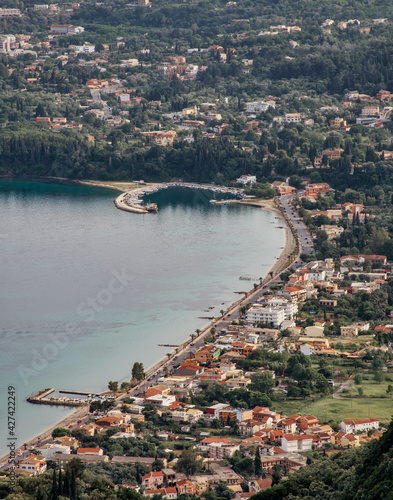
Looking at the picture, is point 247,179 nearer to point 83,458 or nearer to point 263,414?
point 263,414

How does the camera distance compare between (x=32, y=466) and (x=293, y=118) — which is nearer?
(x=32, y=466)

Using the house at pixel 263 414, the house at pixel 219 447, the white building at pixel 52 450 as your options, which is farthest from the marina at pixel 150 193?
the white building at pixel 52 450

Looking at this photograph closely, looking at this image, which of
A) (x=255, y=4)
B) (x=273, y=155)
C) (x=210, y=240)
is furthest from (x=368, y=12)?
(x=210, y=240)

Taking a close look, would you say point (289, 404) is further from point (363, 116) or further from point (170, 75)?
point (170, 75)

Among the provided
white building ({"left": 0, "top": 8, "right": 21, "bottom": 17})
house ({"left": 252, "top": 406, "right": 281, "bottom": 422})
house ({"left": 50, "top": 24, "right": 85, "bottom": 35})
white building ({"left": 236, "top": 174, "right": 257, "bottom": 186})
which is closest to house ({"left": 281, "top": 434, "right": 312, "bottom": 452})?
house ({"left": 252, "top": 406, "right": 281, "bottom": 422})

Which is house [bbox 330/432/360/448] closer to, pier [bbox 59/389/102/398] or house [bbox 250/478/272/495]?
house [bbox 250/478/272/495]

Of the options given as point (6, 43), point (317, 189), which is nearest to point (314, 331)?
point (317, 189)
